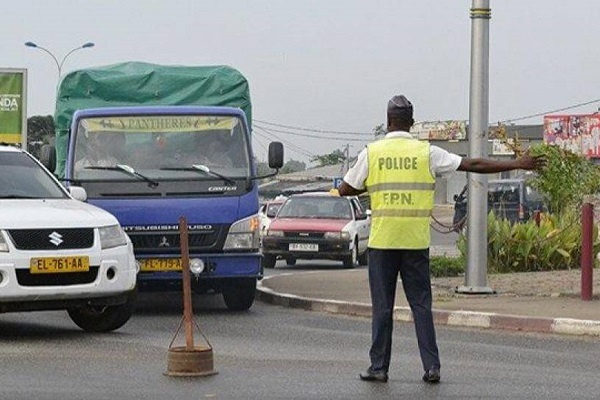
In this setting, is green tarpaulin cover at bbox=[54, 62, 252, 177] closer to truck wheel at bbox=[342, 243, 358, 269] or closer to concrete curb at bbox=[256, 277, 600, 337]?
concrete curb at bbox=[256, 277, 600, 337]

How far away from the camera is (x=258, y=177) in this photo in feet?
56.0

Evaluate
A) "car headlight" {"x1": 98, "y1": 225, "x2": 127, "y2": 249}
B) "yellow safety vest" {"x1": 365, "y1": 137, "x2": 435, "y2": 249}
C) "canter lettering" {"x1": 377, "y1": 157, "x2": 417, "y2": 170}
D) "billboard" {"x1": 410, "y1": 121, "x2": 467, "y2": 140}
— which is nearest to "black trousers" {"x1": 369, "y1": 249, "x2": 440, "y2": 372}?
"yellow safety vest" {"x1": 365, "y1": 137, "x2": 435, "y2": 249}

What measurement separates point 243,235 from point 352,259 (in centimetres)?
1366

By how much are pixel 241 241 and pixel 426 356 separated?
21.0 ft

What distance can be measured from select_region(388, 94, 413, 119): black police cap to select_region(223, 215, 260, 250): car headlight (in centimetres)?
619

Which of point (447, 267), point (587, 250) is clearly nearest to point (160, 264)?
point (587, 250)

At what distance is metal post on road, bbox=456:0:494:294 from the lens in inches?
710

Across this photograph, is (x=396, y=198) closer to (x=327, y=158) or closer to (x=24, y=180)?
(x=24, y=180)

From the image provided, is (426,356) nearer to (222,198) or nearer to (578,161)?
(222,198)

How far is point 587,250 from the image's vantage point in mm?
17250

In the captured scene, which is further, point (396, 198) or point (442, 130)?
point (442, 130)

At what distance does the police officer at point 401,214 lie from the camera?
1041cm

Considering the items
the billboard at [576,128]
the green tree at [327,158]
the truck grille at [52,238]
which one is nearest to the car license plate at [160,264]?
the truck grille at [52,238]

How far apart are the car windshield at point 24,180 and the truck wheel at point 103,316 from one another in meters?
1.13
